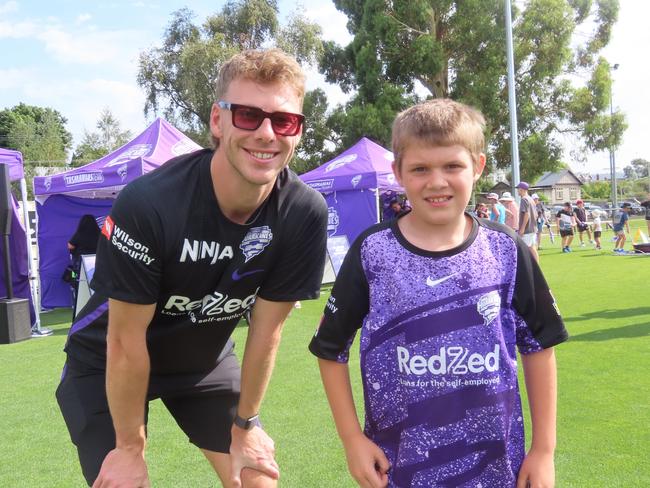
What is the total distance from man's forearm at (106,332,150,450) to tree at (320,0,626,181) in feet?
78.2

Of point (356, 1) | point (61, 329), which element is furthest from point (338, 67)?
point (61, 329)

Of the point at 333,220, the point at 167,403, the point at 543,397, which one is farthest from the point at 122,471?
the point at 333,220

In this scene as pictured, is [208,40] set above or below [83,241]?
above

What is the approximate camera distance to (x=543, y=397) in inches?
68.6

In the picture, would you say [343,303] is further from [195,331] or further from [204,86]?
[204,86]

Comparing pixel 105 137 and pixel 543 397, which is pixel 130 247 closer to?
pixel 543 397

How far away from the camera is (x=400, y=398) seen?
174 cm

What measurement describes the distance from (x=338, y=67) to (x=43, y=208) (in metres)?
19.4

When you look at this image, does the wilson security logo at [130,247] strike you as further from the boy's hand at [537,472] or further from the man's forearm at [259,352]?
the boy's hand at [537,472]

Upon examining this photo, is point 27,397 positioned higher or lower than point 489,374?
lower

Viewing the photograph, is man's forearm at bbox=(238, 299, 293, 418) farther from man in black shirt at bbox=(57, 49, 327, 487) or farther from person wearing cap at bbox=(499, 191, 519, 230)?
person wearing cap at bbox=(499, 191, 519, 230)

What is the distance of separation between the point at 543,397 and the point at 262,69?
1.40 m

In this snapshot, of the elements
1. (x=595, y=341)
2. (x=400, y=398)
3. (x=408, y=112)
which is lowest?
(x=595, y=341)

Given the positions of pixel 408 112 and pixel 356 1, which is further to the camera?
pixel 356 1
